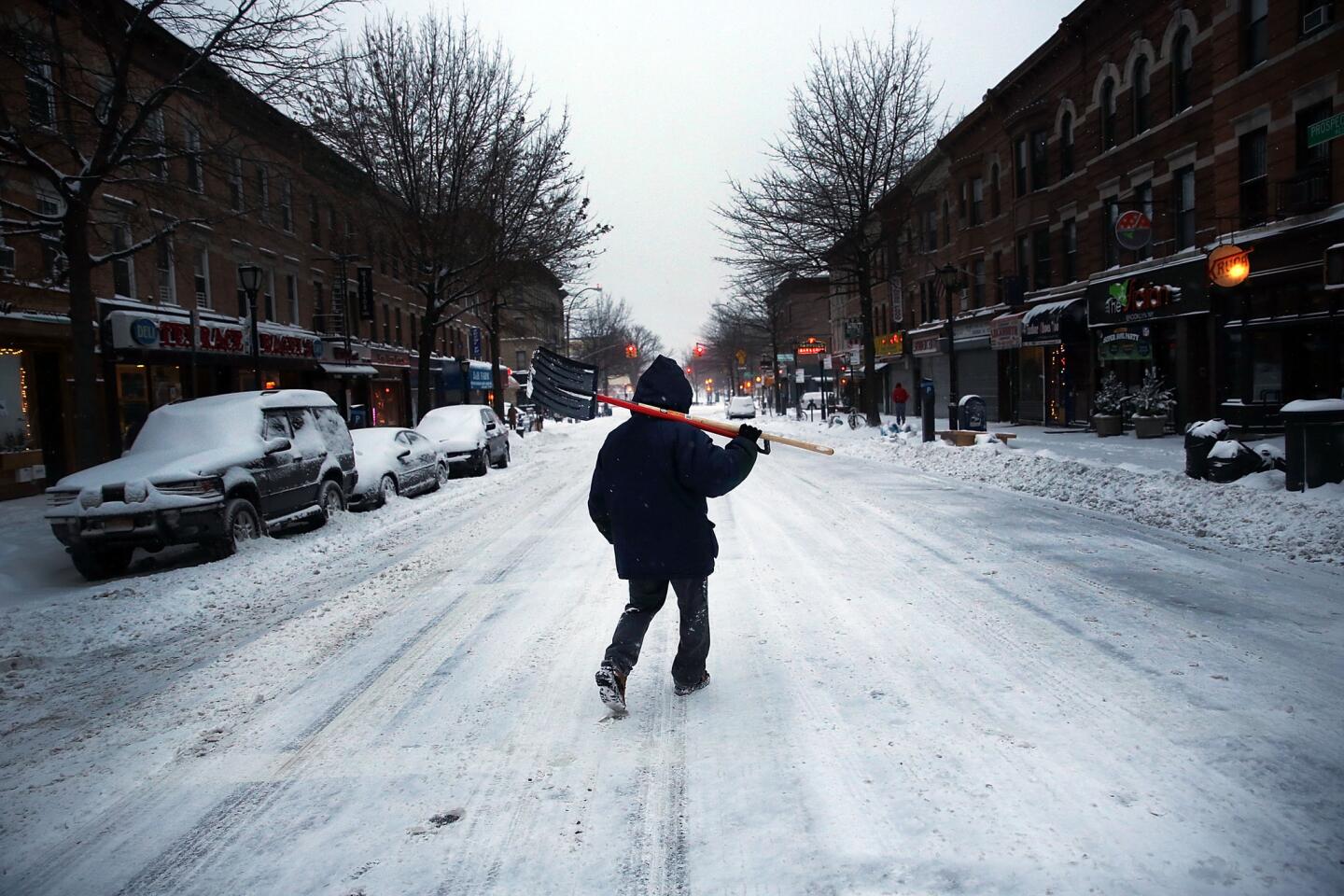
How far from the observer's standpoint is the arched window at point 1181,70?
20.0 metres

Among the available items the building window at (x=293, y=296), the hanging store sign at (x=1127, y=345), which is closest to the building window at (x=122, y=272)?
the building window at (x=293, y=296)

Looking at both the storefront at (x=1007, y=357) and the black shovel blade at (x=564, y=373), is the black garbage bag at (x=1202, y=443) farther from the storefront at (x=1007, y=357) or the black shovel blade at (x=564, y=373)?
the storefront at (x=1007, y=357)

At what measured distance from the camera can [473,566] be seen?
8.54m

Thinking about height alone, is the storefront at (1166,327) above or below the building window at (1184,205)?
below

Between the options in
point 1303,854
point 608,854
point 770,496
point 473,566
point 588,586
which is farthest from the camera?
point 770,496

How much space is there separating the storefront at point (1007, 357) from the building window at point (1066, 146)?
4.80 m

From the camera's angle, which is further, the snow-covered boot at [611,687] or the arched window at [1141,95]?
the arched window at [1141,95]

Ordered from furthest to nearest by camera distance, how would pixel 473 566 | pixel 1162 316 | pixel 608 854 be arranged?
pixel 1162 316
pixel 473 566
pixel 608 854

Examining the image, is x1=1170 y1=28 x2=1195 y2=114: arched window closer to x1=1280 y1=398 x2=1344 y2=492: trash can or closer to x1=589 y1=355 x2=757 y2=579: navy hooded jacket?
x1=1280 y1=398 x2=1344 y2=492: trash can

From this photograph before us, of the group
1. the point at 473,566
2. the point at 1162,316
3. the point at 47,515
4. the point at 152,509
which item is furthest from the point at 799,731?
the point at 1162,316

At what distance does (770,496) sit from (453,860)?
415 inches

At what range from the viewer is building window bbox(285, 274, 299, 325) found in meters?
28.8

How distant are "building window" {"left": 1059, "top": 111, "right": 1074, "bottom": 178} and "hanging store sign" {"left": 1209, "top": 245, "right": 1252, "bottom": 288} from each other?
10121 mm

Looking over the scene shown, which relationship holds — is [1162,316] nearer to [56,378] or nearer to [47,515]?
[47,515]
